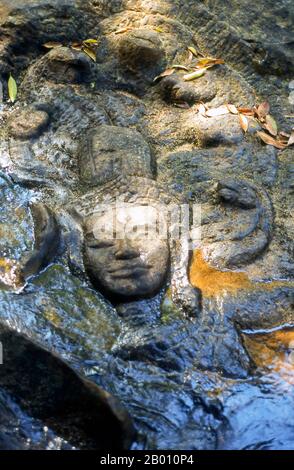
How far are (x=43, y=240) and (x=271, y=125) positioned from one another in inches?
89.2

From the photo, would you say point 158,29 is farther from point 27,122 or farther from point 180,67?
point 27,122

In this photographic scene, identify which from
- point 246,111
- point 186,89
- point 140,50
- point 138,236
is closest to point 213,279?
point 138,236

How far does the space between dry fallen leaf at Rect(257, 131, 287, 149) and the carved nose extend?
1703mm

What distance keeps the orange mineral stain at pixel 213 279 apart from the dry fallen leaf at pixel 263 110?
1.63 meters

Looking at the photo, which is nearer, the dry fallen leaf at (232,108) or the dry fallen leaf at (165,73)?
the dry fallen leaf at (232,108)

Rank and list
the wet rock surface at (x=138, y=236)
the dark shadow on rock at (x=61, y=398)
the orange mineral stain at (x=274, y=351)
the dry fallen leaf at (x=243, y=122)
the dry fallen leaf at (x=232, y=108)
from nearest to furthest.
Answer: the dark shadow on rock at (x=61, y=398) < the wet rock surface at (x=138, y=236) < the orange mineral stain at (x=274, y=351) < the dry fallen leaf at (x=243, y=122) < the dry fallen leaf at (x=232, y=108)

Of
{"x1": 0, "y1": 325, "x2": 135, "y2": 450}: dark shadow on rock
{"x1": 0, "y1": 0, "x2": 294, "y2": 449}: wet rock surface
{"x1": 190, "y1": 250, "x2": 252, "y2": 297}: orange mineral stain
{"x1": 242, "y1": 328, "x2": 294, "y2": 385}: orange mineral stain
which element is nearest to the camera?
{"x1": 0, "y1": 325, "x2": 135, "y2": 450}: dark shadow on rock

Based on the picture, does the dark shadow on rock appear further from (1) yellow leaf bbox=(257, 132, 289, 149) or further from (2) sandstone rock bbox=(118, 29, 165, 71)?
(2) sandstone rock bbox=(118, 29, 165, 71)

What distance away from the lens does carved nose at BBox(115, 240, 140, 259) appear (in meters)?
3.34

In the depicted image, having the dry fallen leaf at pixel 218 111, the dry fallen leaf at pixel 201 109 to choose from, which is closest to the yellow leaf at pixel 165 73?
the dry fallen leaf at pixel 201 109

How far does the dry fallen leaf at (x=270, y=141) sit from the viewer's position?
176 inches

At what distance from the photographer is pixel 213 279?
3.56 metres

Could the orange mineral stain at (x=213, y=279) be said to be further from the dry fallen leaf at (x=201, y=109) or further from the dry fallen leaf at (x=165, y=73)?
the dry fallen leaf at (x=165, y=73)

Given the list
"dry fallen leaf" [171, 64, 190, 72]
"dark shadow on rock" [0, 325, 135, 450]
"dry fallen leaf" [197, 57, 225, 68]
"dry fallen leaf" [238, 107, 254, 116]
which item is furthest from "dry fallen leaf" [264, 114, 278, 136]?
"dark shadow on rock" [0, 325, 135, 450]
